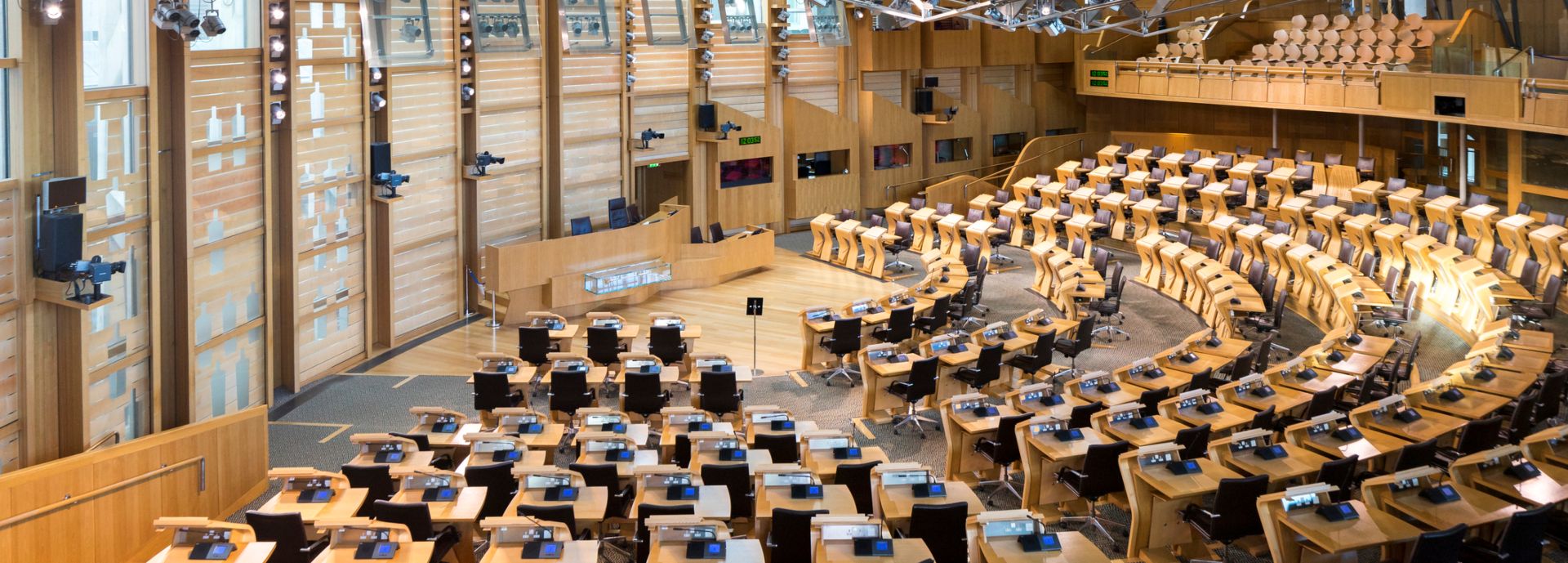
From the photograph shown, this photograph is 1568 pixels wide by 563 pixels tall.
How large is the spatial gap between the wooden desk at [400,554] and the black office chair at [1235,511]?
488cm

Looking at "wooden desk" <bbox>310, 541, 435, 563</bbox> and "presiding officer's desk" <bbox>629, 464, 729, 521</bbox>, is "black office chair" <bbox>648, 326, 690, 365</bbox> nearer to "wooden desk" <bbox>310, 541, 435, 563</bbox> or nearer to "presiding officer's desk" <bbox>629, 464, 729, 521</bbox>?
"presiding officer's desk" <bbox>629, 464, 729, 521</bbox>

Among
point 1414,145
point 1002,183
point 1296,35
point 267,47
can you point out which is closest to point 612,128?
point 267,47

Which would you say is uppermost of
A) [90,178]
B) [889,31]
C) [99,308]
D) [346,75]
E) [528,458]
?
[889,31]

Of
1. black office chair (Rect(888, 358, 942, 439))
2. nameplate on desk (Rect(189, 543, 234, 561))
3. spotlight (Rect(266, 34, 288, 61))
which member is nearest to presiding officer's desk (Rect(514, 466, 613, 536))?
nameplate on desk (Rect(189, 543, 234, 561))

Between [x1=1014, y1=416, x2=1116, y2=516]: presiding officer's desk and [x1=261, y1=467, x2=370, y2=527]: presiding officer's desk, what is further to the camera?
[x1=1014, y1=416, x2=1116, y2=516]: presiding officer's desk

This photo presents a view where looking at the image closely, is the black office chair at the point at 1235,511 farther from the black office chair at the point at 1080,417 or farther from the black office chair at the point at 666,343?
the black office chair at the point at 666,343

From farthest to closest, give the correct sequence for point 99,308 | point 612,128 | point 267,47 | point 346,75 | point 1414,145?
point 1414,145 → point 612,128 → point 346,75 → point 267,47 → point 99,308

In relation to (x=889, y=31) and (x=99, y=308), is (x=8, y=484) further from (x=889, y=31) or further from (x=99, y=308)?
(x=889, y=31)

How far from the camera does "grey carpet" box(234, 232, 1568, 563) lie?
12.1 m

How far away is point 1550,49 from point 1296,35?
561 centimetres

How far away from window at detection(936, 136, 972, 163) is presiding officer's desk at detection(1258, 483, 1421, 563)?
19.0 m

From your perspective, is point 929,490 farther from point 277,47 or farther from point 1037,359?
point 277,47

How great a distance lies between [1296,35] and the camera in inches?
903

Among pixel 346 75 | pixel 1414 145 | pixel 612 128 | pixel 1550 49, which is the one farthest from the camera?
pixel 1414 145
